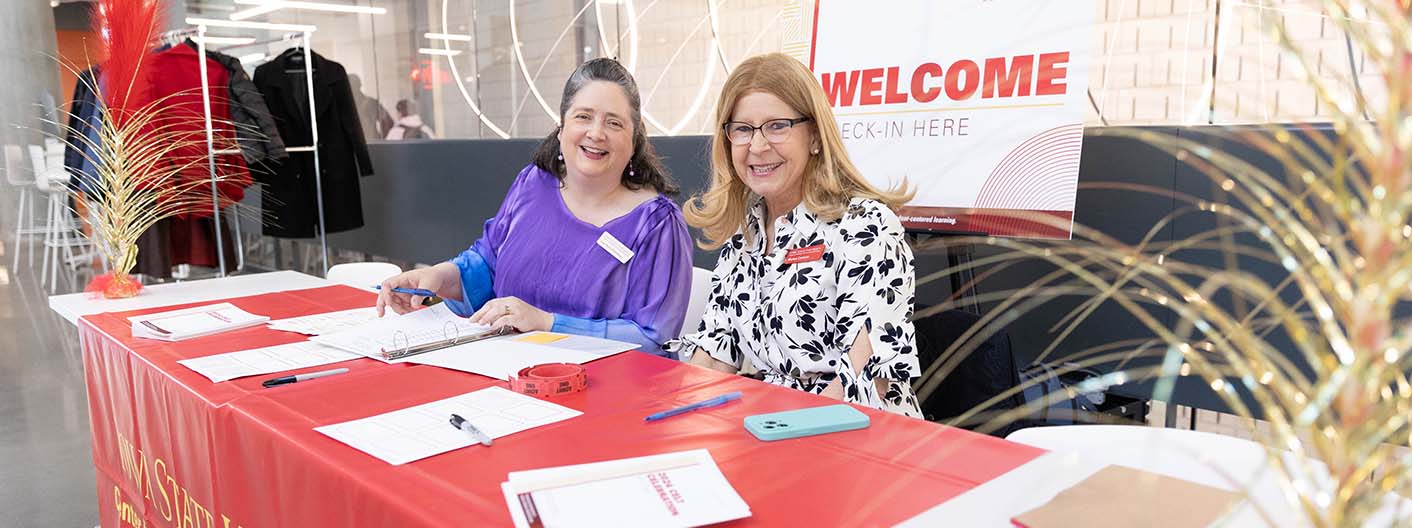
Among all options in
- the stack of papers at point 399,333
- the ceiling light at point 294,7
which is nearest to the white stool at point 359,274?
the stack of papers at point 399,333

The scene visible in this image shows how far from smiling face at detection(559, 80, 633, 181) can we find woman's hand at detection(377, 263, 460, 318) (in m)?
0.47

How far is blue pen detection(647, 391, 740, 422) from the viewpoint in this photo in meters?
1.29

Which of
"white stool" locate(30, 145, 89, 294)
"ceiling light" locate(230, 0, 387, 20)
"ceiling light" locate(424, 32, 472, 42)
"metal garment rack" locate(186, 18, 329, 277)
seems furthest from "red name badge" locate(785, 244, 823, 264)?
"white stool" locate(30, 145, 89, 294)

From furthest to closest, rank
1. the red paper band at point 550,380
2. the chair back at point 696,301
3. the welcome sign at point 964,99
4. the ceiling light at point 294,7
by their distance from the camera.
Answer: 1. the ceiling light at point 294,7
2. the chair back at point 696,301
3. the welcome sign at point 964,99
4. the red paper band at point 550,380

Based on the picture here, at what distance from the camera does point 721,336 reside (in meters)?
2.06

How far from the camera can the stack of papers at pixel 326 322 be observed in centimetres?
200

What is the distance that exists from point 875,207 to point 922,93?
100 cm

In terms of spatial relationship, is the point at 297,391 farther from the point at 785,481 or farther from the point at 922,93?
the point at 922,93

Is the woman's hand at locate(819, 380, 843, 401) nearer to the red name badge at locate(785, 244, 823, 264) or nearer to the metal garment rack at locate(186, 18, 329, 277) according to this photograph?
the red name badge at locate(785, 244, 823, 264)

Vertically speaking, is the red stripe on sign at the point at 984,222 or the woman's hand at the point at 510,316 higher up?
the red stripe on sign at the point at 984,222

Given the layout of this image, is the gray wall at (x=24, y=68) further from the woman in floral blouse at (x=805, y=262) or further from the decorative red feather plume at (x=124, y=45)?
the woman in floral blouse at (x=805, y=262)

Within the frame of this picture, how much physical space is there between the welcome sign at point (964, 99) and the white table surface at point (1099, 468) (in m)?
1.16

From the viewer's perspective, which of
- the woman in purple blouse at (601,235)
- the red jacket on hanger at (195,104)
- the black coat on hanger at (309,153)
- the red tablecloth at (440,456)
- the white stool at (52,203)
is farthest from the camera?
the white stool at (52,203)

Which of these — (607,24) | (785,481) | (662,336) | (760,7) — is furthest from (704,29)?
(785,481)
